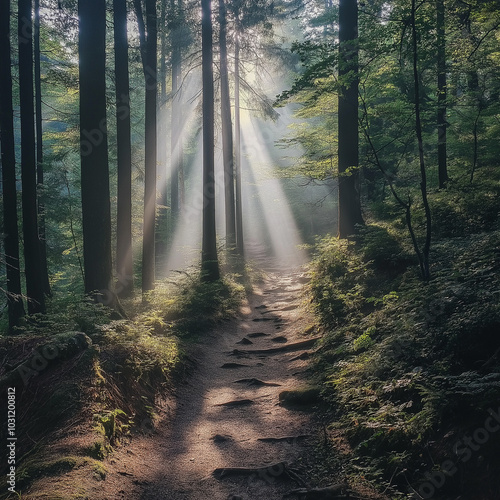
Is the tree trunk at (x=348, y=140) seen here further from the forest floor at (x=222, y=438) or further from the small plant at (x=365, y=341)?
the small plant at (x=365, y=341)

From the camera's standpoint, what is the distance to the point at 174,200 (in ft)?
99.1

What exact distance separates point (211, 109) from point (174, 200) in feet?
53.5

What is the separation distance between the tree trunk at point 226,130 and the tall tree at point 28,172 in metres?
8.46

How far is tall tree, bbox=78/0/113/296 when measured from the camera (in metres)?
8.67

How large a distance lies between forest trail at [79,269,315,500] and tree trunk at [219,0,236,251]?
35.7 feet

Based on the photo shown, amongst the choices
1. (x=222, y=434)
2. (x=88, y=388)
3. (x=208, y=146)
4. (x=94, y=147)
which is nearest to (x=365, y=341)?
(x=222, y=434)

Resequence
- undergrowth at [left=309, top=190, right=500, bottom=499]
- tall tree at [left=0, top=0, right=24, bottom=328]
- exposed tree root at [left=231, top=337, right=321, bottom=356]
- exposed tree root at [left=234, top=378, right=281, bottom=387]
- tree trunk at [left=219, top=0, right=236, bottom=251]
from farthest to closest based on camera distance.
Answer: tree trunk at [left=219, top=0, right=236, bottom=251] < tall tree at [left=0, top=0, right=24, bottom=328] < exposed tree root at [left=231, top=337, right=321, bottom=356] < exposed tree root at [left=234, top=378, right=281, bottom=387] < undergrowth at [left=309, top=190, right=500, bottom=499]

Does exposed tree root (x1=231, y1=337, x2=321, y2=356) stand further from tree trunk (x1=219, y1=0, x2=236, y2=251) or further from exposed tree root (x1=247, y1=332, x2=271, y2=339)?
tree trunk (x1=219, y1=0, x2=236, y2=251)

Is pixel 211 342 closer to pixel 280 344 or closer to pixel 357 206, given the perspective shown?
pixel 280 344

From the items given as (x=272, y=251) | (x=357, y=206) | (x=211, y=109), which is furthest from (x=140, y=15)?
(x=272, y=251)

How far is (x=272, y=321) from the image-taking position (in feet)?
39.0

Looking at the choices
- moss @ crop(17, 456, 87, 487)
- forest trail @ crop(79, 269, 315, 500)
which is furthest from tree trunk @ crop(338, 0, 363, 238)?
moss @ crop(17, 456, 87, 487)

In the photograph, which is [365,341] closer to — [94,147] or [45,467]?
[45,467]

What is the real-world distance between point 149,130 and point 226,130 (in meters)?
6.47
